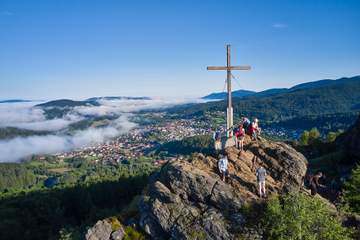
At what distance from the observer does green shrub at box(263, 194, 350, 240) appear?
2064 cm

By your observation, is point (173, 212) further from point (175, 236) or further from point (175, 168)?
point (175, 168)

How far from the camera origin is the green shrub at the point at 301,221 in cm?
2064

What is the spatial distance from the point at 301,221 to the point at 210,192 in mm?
6231

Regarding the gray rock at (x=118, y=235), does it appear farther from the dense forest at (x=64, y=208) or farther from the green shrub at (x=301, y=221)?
the dense forest at (x=64, y=208)

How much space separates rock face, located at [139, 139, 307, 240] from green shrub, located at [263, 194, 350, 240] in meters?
1.70

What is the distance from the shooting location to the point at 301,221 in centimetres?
2073

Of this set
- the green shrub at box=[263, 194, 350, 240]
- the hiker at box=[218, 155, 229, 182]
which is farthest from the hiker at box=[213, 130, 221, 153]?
the green shrub at box=[263, 194, 350, 240]

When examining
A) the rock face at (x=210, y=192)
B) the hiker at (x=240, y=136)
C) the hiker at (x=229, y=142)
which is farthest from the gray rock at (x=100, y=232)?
the hiker at (x=240, y=136)

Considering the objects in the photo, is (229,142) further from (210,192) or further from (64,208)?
(64,208)

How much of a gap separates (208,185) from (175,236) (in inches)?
157

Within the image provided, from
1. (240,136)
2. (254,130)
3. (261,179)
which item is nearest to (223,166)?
(261,179)

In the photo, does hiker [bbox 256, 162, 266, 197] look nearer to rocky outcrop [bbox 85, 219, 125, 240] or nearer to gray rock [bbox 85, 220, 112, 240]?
rocky outcrop [bbox 85, 219, 125, 240]

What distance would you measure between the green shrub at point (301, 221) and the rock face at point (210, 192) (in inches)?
66.8

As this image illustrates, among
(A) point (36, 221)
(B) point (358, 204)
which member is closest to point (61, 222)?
(A) point (36, 221)
